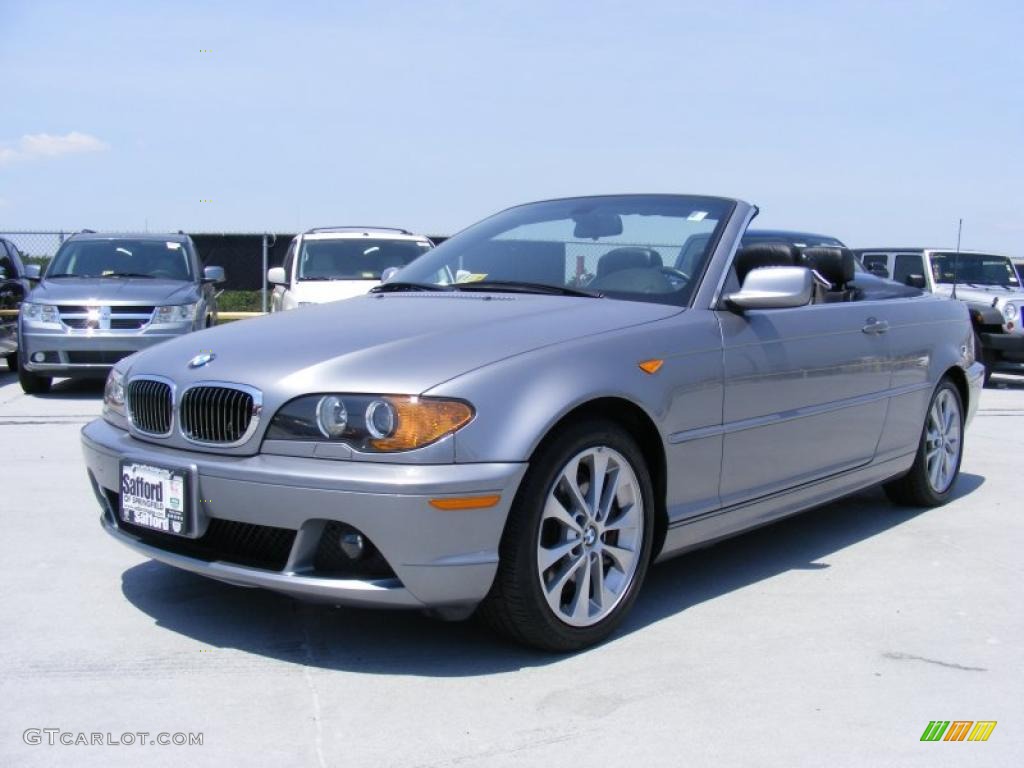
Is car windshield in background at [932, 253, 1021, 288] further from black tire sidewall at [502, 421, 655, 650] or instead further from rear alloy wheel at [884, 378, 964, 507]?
black tire sidewall at [502, 421, 655, 650]

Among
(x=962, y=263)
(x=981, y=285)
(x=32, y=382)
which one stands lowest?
(x=32, y=382)

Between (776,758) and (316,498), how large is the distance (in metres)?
1.40

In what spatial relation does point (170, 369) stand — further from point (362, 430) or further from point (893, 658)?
point (893, 658)

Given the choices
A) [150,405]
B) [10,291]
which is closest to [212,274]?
[10,291]

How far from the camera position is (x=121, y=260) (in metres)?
11.5

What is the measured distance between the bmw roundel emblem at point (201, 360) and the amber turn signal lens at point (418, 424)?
2.49 ft

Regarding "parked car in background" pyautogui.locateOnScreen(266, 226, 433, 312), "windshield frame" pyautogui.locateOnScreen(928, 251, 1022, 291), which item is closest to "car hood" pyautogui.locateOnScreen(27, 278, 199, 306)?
"parked car in background" pyautogui.locateOnScreen(266, 226, 433, 312)

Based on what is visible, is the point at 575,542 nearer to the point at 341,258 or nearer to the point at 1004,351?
the point at 341,258

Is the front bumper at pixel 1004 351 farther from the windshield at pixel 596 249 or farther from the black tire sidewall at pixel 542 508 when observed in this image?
the black tire sidewall at pixel 542 508

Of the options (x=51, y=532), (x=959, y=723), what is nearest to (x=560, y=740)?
(x=959, y=723)

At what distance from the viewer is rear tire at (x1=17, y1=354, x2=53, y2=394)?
1048 centimetres

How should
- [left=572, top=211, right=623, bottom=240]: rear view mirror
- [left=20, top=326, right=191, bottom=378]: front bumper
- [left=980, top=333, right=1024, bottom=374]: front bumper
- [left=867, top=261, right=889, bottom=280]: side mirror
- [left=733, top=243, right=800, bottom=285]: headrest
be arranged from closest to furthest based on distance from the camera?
[left=572, top=211, right=623, bottom=240]: rear view mirror
[left=733, top=243, right=800, bottom=285]: headrest
[left=20, top=326, right=191, bottom=378]: front bumper
[left=980, top=333, right=1024, bottom=374]: front bumper
[left=867, top=261, right=889, bottom=280]: side mirror

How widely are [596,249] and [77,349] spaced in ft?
23.2

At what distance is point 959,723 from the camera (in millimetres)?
3139
